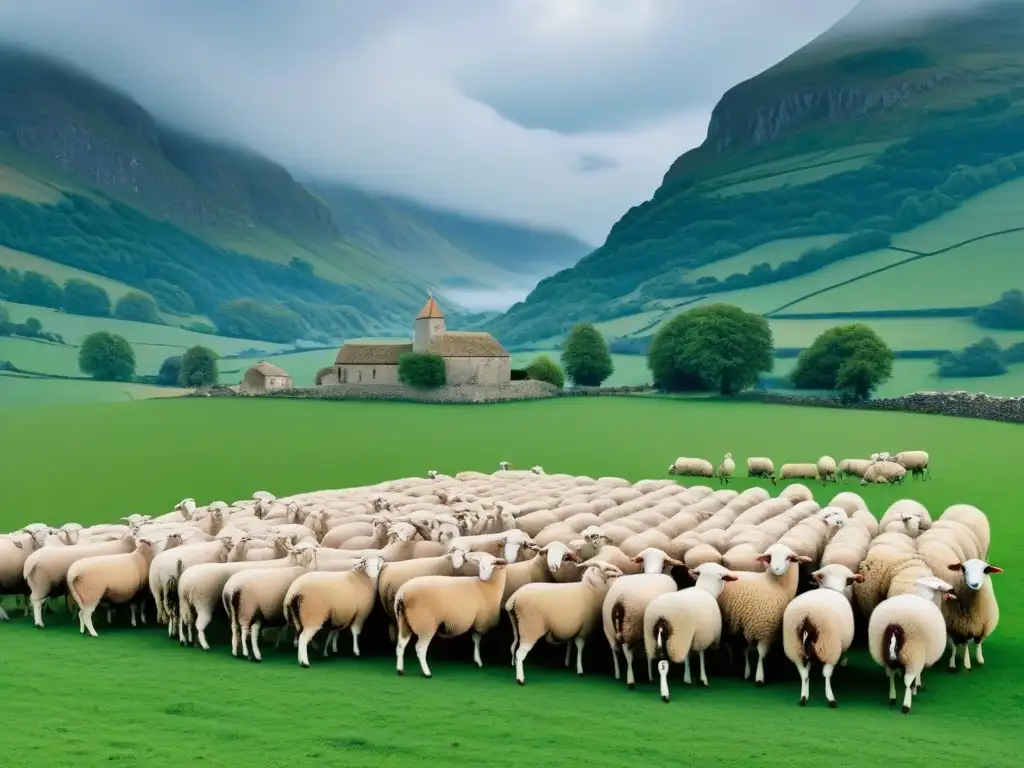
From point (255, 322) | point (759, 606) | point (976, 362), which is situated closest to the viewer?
point (759, 606)

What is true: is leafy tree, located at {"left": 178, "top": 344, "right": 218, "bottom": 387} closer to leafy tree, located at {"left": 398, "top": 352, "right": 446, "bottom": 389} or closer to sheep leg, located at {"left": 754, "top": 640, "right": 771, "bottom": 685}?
leafy tree, located at {"left": 398, "top": 352, "right": 446, "bottom": 389}

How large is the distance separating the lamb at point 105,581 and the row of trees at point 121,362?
6482cm

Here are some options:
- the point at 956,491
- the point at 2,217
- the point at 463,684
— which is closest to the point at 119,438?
the point at 956,491

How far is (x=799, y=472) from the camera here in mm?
23375

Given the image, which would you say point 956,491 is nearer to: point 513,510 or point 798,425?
point 513,510

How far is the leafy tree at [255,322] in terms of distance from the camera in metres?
125

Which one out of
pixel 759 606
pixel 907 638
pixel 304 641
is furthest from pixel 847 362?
pixel 304 641

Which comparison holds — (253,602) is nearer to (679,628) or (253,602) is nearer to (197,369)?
(679,628)

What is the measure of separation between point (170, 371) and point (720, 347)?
157 ft

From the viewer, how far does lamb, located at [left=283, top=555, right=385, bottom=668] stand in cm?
845

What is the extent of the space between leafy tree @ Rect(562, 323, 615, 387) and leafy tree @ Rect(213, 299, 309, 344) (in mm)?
65940

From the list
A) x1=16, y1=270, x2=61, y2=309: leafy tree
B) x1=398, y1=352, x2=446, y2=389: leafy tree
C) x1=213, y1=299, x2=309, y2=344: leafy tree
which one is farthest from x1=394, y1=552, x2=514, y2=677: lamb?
x1=213, y1=299, x2=309, y2=344: leafy tree

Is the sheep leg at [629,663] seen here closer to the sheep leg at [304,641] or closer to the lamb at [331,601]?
the lamb at [331,601]

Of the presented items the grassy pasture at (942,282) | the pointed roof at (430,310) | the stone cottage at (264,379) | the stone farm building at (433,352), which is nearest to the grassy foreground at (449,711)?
the stone farm building at (433,352)
